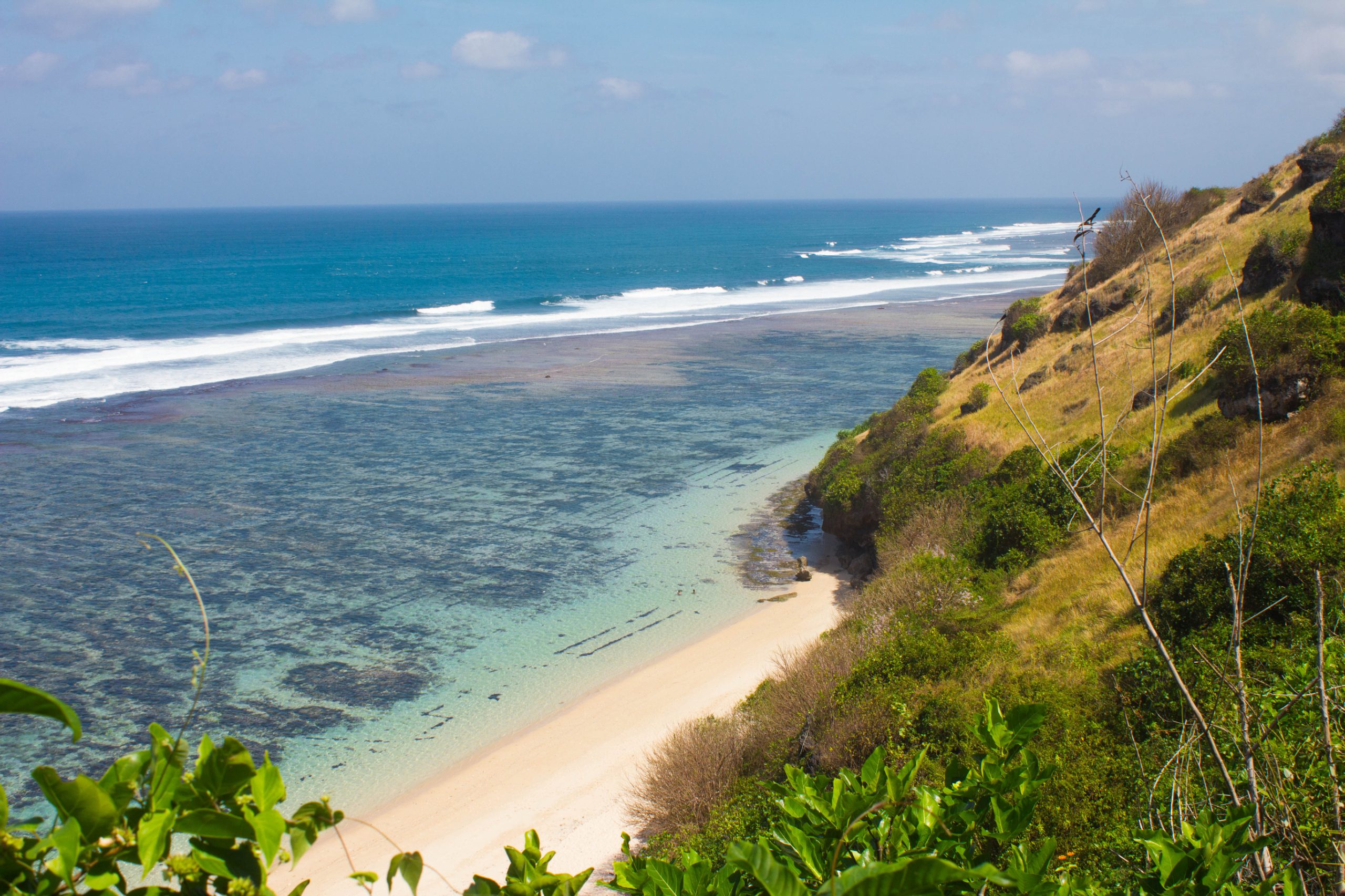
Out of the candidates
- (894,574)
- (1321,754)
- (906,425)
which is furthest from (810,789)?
(906,425)

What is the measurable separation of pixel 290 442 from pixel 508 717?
20.9m

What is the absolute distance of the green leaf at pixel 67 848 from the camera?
181 centimetres

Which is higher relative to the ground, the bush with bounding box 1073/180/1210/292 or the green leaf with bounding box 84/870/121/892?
the bush with bounding box 1073/180/1210/292

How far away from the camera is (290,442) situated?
31.7m

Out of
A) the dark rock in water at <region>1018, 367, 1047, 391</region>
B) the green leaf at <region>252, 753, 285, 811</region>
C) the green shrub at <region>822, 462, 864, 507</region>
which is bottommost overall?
the green shrub at <region>822, 462, 864, 507</region>

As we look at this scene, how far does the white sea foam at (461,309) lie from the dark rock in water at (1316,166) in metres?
57.1

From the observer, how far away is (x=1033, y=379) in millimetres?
22594

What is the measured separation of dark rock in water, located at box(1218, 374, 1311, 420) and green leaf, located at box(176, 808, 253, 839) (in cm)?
1415

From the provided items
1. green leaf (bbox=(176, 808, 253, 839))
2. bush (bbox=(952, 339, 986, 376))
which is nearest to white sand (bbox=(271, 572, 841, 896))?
green leaf (bbox=(176, 808, 253, 839))

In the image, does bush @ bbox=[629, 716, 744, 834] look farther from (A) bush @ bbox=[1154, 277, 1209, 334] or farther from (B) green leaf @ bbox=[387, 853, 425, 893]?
(A) bush @ bbox=[1154, 277, 1209, 334]

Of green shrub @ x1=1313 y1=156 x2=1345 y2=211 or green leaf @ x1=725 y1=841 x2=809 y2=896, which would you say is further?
green shrub @ x1=1313 y1=156 x2=1345 y2=211

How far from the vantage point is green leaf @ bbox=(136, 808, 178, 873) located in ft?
6.26

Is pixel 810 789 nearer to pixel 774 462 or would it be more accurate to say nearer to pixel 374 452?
pixel 774 462

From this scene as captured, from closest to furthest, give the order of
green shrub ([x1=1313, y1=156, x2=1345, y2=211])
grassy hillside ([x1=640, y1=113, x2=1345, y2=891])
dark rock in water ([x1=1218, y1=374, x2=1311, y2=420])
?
1. grassy hillside ([x1=640, y1=113, x2=1345, y2=891])
2. dark rock in water ([x1=1218, y1=374, x2=1311, y2=420])
3. green shrub ([x1=1313, y1=156, x2=1345, y2=211])
